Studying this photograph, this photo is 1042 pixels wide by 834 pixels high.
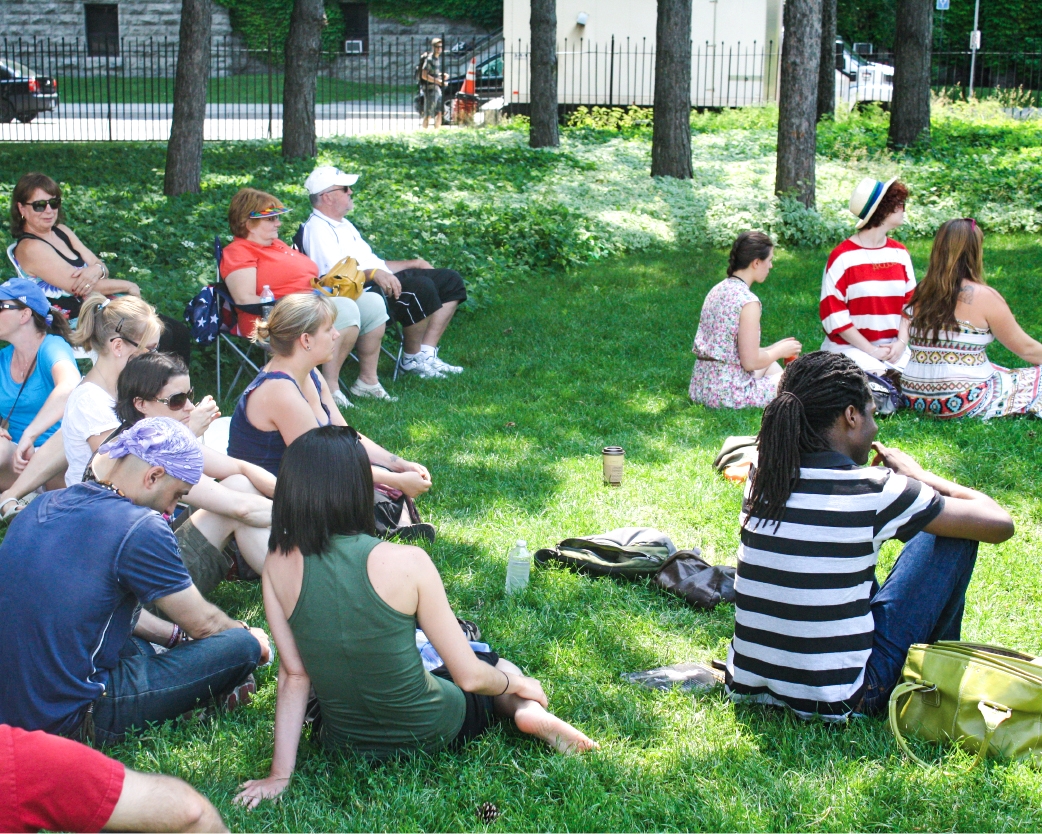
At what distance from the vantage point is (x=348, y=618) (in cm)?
303

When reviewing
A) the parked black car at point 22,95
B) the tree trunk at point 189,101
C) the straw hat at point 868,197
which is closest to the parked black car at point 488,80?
the parked black car at point 22,95

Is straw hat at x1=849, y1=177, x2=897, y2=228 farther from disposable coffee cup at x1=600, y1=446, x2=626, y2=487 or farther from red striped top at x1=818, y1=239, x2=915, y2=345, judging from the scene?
disposable coffee cup at x1=600, y1=446, x2=626, y2=487

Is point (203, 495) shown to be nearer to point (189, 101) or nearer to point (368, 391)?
point (368, 391)

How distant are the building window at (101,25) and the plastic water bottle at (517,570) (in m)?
36.8

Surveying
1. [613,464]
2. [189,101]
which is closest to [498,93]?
[189,101]

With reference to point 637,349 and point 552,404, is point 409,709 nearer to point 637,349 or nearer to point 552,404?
point 552,404

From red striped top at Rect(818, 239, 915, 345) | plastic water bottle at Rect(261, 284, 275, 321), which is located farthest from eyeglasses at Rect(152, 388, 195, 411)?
red striped top at Rect(818, 239, 915, 345)

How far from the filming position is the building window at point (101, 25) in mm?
36438

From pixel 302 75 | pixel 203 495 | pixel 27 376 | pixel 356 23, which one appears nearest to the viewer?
pixel 203 495

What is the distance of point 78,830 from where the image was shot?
2273 mm

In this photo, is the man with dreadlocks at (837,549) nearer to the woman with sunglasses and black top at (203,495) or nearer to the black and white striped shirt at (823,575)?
the black and white striped shirt at (823,575)

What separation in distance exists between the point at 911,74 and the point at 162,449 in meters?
15.7

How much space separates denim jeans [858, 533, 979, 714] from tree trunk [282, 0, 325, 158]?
13.4 meters

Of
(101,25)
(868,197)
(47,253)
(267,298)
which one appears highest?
(101,25)
